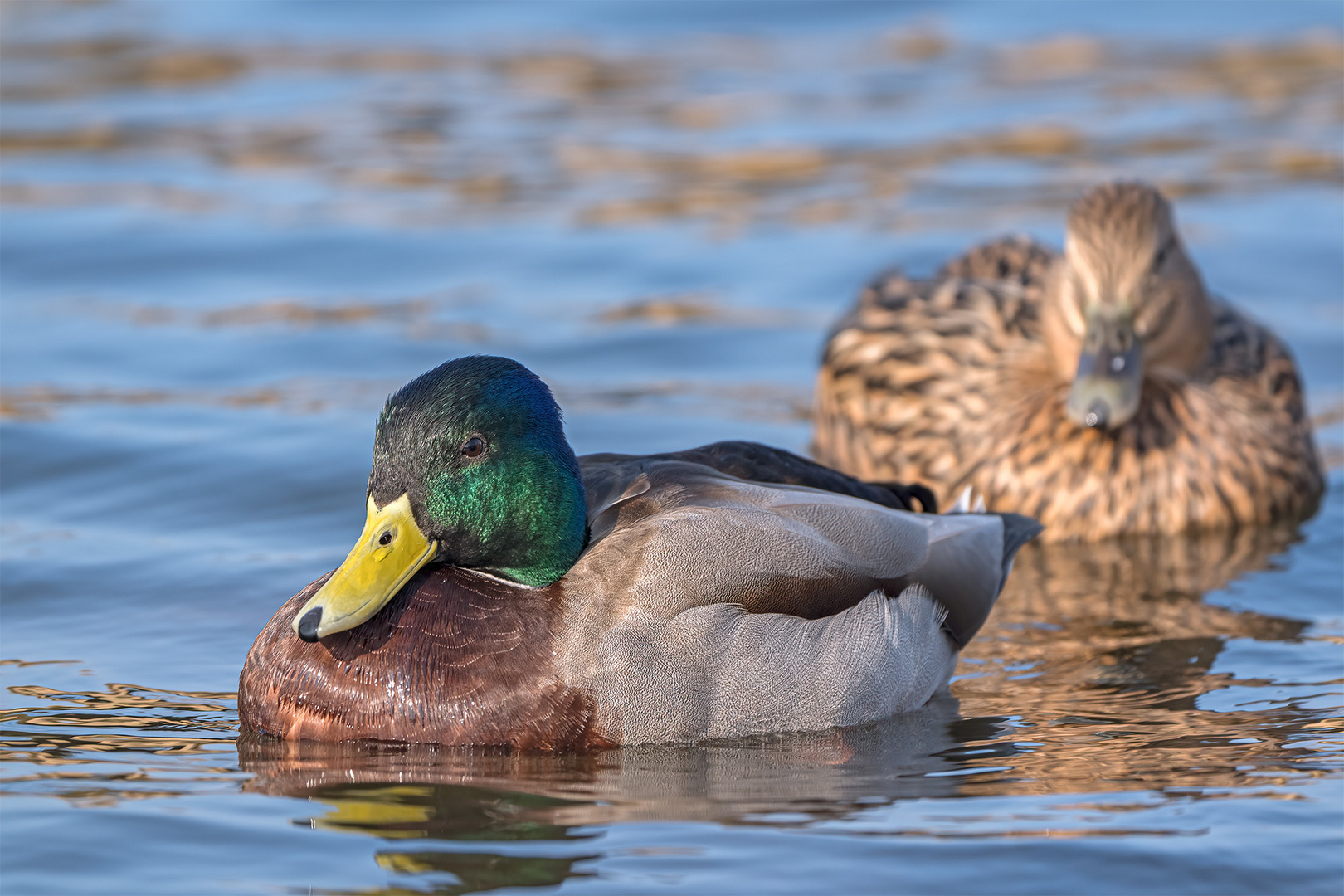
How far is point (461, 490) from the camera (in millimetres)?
6219

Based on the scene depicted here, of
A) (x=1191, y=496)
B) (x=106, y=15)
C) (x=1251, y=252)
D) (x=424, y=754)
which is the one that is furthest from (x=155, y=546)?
(x=106, y=15)

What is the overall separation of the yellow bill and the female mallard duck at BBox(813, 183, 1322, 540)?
349cm

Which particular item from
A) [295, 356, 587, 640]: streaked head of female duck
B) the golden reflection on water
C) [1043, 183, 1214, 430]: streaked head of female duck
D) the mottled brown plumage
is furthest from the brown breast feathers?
the golden reflection on water

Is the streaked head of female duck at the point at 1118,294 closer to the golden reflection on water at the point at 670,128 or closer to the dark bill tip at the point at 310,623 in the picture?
the dark bill tip at the point at 310,623

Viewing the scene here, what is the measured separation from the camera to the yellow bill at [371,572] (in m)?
6.10

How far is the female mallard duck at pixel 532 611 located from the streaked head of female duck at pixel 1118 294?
2572 millimetres

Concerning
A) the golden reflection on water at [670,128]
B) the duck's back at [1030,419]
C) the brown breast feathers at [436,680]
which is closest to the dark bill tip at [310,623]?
the brown breast feathers at [436,680]

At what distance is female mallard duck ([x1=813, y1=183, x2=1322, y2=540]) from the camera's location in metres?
8.94

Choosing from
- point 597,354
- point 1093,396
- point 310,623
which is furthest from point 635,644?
point 597,354

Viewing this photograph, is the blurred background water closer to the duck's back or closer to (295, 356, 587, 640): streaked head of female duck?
the duck's back

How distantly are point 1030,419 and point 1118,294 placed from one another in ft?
2.35

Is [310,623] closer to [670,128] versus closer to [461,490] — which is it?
[461,490]

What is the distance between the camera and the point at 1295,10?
701 inches

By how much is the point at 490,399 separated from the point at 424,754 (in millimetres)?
1010
